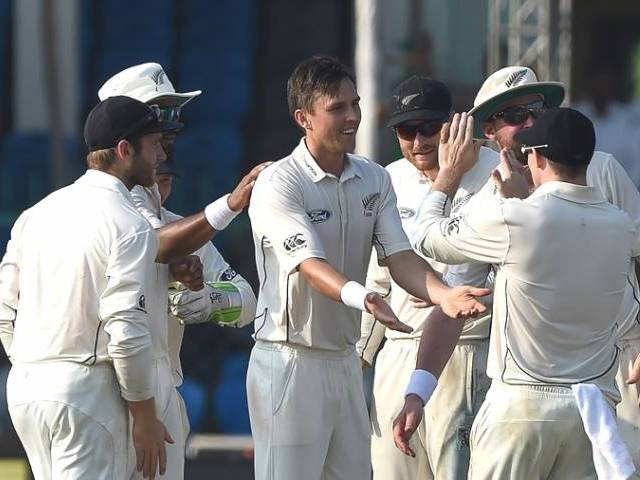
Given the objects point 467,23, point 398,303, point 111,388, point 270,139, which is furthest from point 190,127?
point 111,388

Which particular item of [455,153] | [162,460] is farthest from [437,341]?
[162,460]

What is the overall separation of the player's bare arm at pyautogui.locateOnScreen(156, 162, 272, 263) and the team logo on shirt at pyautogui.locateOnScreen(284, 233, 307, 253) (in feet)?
1.25

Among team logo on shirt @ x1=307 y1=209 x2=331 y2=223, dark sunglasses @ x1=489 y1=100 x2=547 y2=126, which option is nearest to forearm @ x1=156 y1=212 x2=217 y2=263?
team logo on shirt @ x1=307 y1=209 x2=331 y2=223

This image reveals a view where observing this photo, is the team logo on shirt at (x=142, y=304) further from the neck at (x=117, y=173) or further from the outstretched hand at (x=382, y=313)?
the outstretched hand at (x=382, y=313)

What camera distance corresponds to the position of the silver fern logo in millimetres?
6098

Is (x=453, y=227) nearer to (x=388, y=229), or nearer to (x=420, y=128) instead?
(x=388, y=229)

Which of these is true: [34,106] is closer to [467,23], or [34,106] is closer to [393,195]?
[467,23]

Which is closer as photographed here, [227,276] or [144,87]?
[144,87]

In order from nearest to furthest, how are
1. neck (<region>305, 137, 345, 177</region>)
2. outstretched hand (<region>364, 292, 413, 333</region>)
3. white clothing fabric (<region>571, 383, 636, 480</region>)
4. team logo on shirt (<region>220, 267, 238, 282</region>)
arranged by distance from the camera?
outstretched hand (<region>364, 292, 413, 333</region>), white clothing fabric (<region>571, 383, 636, 480</region>), neck (<region>305, 137, 345, 177</region>), team logo on shirt (<region>220, 267, 238, 282</region>)

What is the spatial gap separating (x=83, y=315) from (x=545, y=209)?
5.05ft

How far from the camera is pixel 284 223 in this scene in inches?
213

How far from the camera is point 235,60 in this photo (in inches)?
661

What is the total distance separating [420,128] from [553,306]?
1334 millimetres

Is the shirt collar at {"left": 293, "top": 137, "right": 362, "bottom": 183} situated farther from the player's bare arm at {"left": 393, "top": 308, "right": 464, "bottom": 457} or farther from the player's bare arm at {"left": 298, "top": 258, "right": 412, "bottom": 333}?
the player's bare arm at {"left": 393, "top": 308, "right": 464, "bottom": 457}
